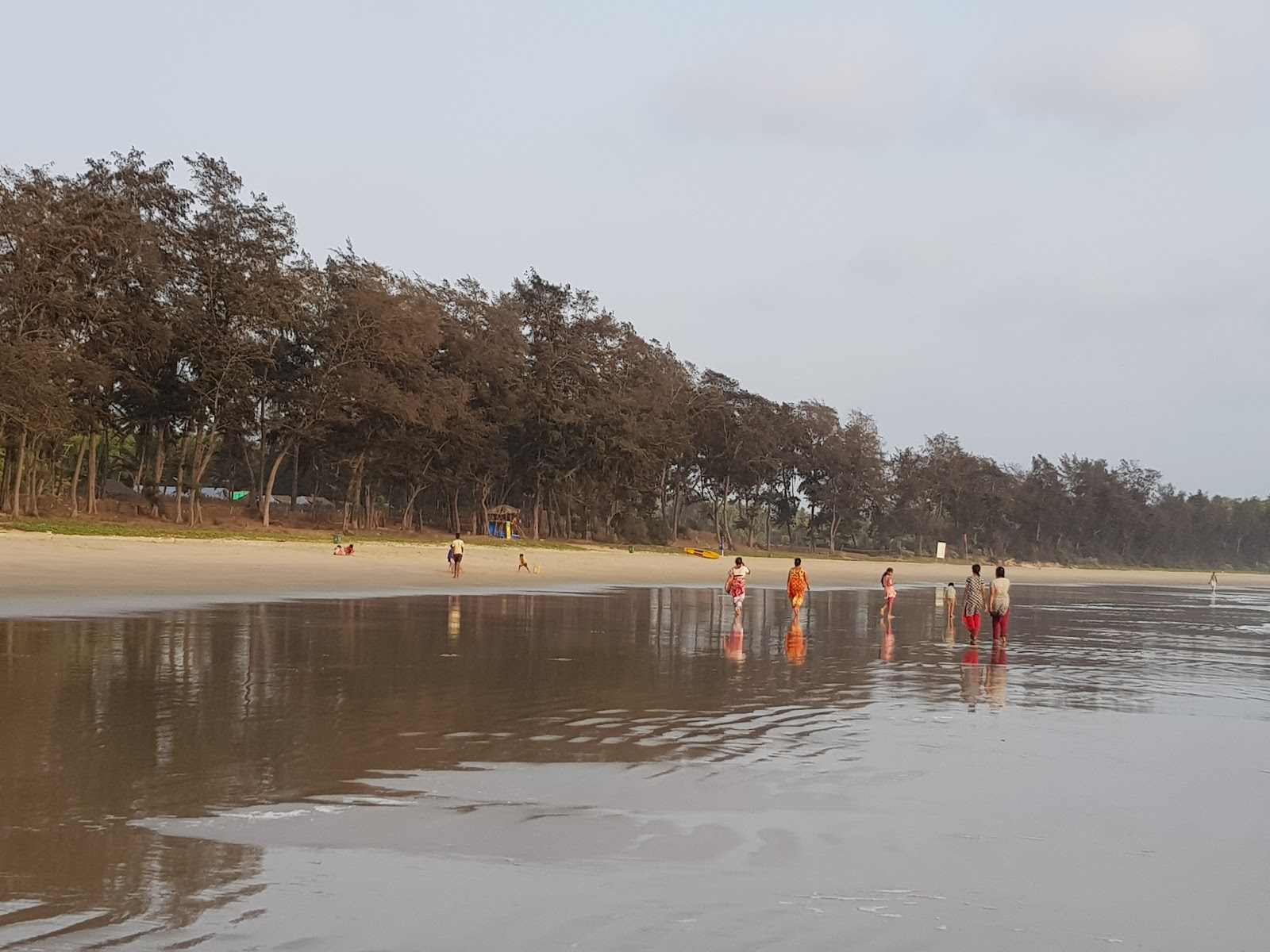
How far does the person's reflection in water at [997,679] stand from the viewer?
48.8 ft

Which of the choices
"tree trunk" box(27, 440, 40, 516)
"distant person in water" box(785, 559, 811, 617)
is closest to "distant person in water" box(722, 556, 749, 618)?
"distant person in water" box(785, 559, 811, 617)

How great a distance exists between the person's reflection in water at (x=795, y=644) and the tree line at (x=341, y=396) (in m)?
33.2

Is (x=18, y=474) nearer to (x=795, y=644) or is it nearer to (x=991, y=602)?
(x=795, y=644)

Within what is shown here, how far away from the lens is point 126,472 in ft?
298

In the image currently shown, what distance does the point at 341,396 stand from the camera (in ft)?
201

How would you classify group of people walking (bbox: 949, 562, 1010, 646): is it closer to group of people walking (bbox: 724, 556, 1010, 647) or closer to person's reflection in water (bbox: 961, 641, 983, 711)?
group of people walking (bbox: 724, 556, 1010, 647)

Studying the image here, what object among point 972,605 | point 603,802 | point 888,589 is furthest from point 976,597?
point 603,802

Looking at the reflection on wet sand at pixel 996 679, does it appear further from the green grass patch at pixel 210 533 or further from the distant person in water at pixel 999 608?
the green grass patch at pixel 210 533

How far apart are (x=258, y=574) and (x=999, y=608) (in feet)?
75.9

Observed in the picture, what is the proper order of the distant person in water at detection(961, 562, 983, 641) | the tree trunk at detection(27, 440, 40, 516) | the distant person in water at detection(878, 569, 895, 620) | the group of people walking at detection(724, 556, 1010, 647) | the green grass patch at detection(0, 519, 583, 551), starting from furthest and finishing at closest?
the tree trunk at detection(27, 440, 40, 516) → the green grass patch at detection(0, 519, 583, 551) → the distant person in water at detection(878, 569, 895, 620) → the distant person in water at detection(961, 562, 983, 641) → the group of people walking at detection(724, 556, 1010, 647)

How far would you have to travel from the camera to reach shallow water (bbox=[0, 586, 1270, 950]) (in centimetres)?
584

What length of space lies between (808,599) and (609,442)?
37.2 meters

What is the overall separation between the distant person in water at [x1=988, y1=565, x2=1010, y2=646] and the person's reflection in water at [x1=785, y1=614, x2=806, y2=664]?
3.61 meters

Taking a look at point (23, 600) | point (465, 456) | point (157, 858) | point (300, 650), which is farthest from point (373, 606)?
point (465, 456)
